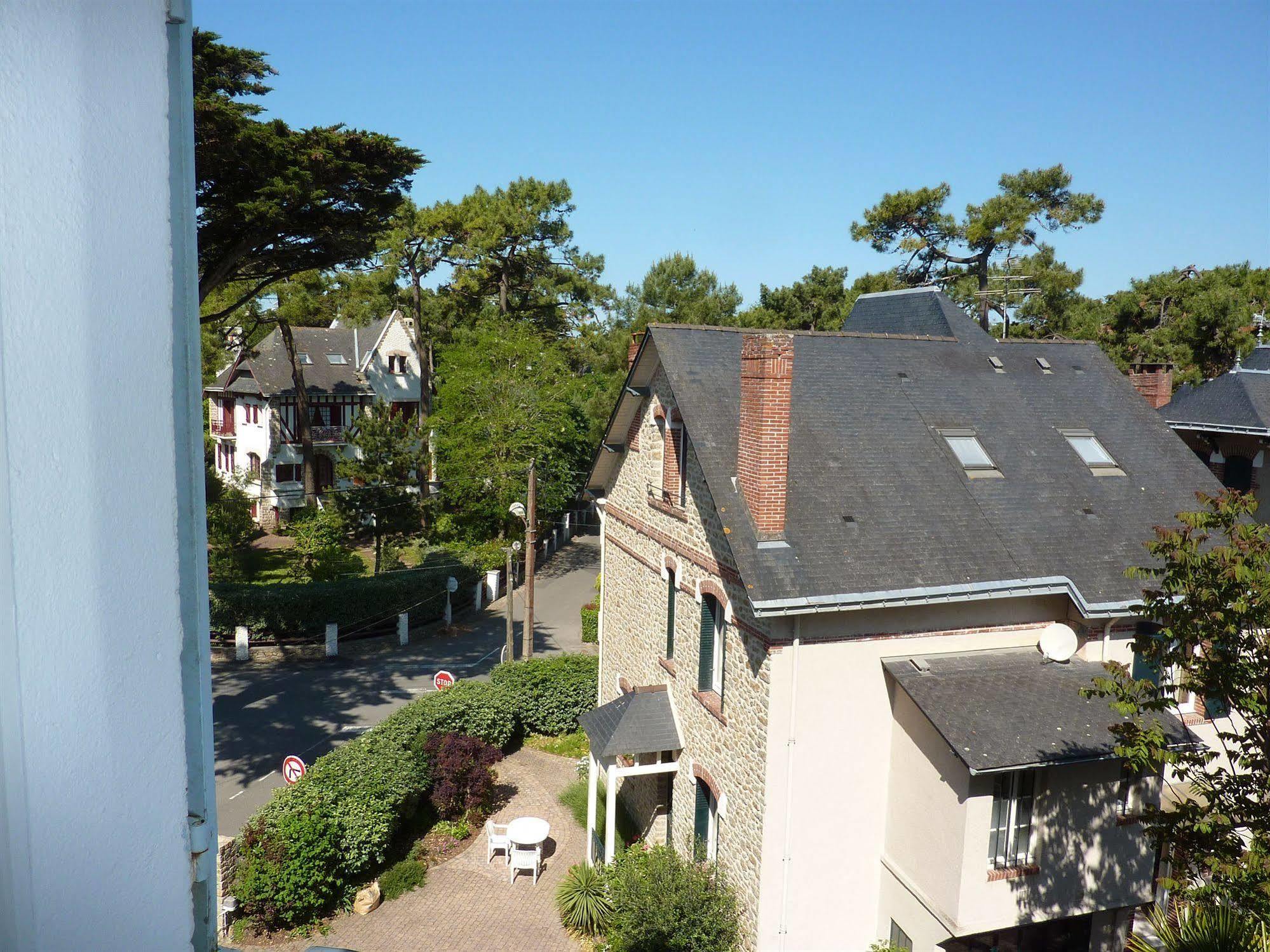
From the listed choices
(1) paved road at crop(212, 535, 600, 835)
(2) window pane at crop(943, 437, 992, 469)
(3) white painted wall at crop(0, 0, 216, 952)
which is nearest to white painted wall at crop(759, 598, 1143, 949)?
(2) window pane at crop(943, 437, 992, 469)

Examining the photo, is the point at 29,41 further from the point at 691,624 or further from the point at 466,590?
the point at 466,590

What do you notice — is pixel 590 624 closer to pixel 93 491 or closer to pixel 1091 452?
pixel 1091 452

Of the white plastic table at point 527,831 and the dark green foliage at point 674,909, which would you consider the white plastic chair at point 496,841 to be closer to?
the white plastic table at point 527,831

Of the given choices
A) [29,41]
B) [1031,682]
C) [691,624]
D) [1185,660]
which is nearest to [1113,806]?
[1031,682]

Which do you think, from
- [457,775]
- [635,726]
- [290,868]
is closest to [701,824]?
[635,726]

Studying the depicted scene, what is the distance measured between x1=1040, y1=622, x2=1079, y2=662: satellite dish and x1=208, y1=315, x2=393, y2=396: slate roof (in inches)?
1466

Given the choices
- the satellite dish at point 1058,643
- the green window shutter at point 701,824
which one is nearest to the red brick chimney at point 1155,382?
the satellite dish at point 1058,643

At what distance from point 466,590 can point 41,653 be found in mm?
32147

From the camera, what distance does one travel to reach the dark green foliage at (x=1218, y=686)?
686 cm

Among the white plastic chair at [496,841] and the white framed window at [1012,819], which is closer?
the white framed window at [1012,819]

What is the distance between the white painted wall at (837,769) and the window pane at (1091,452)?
12.4ft

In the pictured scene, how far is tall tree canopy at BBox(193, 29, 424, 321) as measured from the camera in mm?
16562

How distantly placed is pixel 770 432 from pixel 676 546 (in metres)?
3.42

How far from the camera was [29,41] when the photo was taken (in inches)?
36.6
